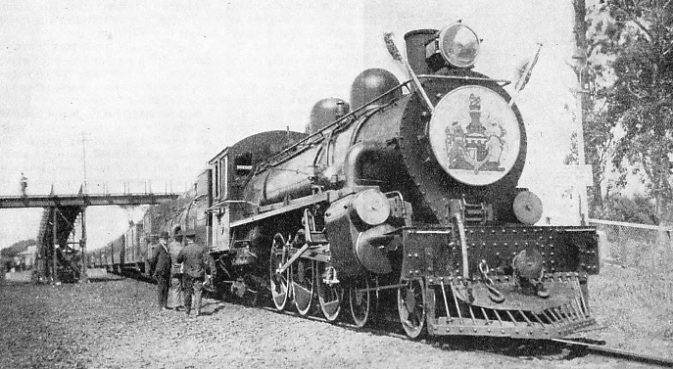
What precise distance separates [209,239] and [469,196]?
23.3 feet

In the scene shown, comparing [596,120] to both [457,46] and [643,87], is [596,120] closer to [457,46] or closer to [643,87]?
[643,87]

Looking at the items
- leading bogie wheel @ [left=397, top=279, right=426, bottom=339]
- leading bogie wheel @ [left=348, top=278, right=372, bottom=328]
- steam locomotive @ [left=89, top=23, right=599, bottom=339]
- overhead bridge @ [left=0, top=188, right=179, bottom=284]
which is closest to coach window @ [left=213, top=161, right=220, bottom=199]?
steam locomotive @ [left=89, top=23, right=599, bottom=339]

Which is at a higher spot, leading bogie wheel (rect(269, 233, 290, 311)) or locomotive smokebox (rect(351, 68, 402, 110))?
locomotive smokebox (rect(351, 68, 402, 110))

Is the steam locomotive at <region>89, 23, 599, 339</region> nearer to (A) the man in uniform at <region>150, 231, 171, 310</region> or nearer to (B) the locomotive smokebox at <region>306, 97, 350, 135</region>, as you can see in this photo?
(B) the locomotive smokebox at <region>306, 97, 350, 135</region>

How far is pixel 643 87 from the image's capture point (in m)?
18.1

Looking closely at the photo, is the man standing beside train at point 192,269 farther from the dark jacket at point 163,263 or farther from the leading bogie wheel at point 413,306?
the leading bogie wheel at point 413,306

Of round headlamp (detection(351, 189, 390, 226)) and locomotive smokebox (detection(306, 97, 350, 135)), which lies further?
locomotive smokebox (detection(306, 97, 350, 135))

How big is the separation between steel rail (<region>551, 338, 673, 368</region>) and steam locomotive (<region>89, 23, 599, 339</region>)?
11.2 inches

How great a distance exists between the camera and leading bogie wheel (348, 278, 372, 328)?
779 cm

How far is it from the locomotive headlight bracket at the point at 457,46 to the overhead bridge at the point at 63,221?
86.4 feet

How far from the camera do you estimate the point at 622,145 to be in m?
18.5

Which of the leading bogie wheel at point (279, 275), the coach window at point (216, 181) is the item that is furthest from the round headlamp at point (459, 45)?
the coach window at point (216, 181)

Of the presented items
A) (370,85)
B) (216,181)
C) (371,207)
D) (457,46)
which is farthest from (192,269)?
(457,46)

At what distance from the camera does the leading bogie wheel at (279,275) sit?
10203 mm
